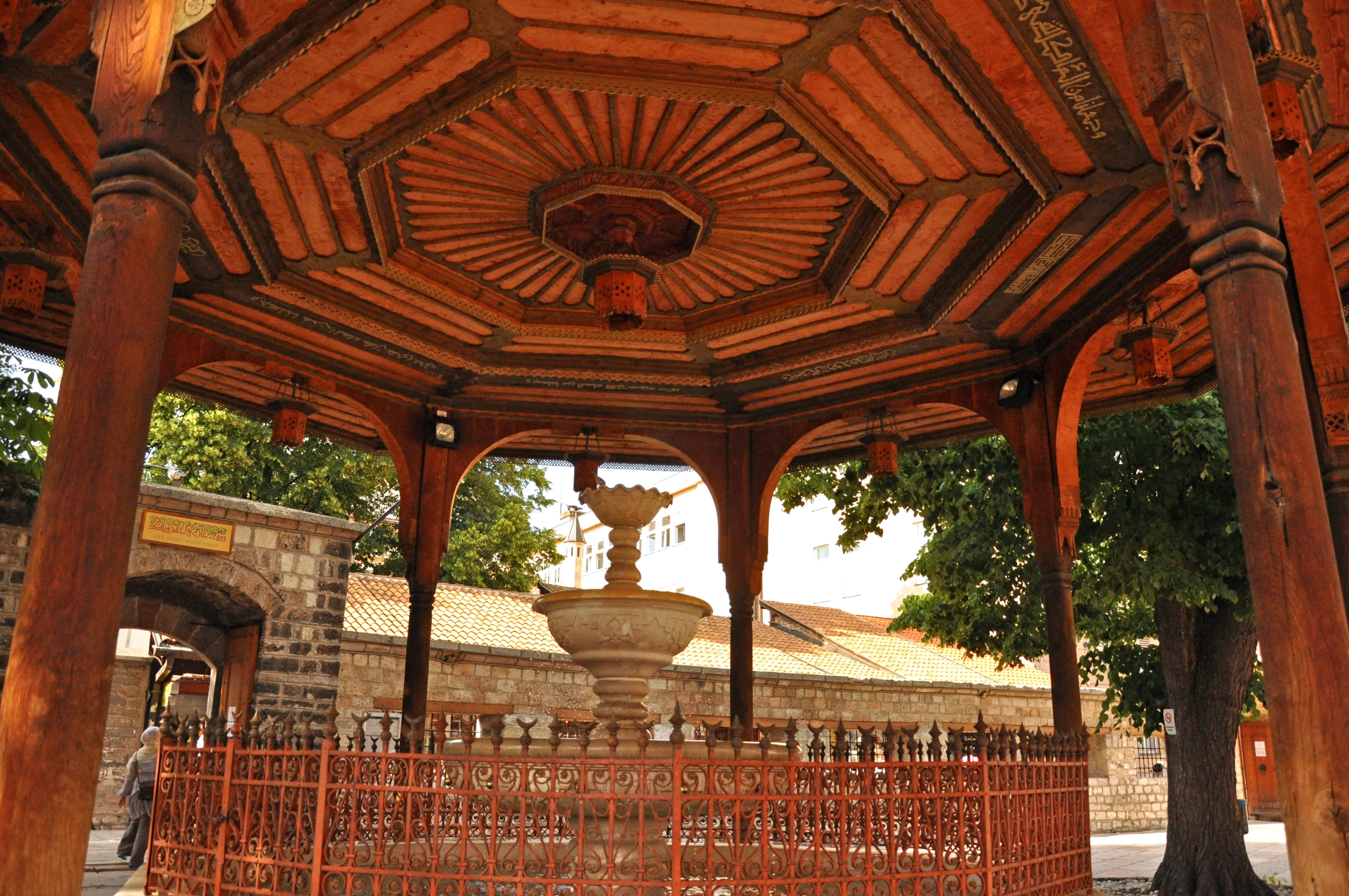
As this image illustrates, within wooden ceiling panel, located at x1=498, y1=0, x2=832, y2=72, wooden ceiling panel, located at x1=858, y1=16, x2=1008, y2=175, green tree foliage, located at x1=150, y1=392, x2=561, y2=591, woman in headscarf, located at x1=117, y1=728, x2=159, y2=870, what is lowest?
woman in headscarf, located at x1=117, y1=728, x2=159, y2=870

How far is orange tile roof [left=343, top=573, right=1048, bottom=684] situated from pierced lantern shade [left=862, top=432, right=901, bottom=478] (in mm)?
3543

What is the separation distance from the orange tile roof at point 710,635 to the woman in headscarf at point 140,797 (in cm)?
383

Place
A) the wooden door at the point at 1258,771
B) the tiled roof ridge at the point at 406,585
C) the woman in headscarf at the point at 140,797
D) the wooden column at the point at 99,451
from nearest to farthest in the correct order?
the wooden column at the point at 99,451, the woman in headscarf at the point at 140,797, the tiled roof ridge at the point at 406,585, the wooden door at the point at 1258,771

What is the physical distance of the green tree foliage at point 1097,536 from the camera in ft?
35.2

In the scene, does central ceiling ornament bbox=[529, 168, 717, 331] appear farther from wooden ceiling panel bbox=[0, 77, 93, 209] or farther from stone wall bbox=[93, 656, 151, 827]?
stone wall bbox=[93, 656, 151, 827]

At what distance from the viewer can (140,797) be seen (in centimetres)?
1062

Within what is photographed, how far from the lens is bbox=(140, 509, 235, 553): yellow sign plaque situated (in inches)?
452

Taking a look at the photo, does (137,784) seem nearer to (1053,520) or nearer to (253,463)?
(1053,520)

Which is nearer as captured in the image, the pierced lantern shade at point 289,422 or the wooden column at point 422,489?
the pierced lantern shade at point 289,422

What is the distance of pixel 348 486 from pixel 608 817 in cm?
→ 1801

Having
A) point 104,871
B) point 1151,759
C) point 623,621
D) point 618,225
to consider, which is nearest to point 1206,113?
point 618,225

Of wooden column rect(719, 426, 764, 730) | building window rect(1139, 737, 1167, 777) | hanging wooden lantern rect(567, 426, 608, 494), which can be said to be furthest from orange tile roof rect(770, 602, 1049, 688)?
hanging wooden lantern rect(567, 426, 608, 494)

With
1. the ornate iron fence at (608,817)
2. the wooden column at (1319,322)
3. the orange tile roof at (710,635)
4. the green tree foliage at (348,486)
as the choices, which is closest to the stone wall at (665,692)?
the orange tile roof at (710,635)

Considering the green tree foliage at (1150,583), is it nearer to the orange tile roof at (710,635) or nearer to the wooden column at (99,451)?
the orange tile roof at (710,635)
